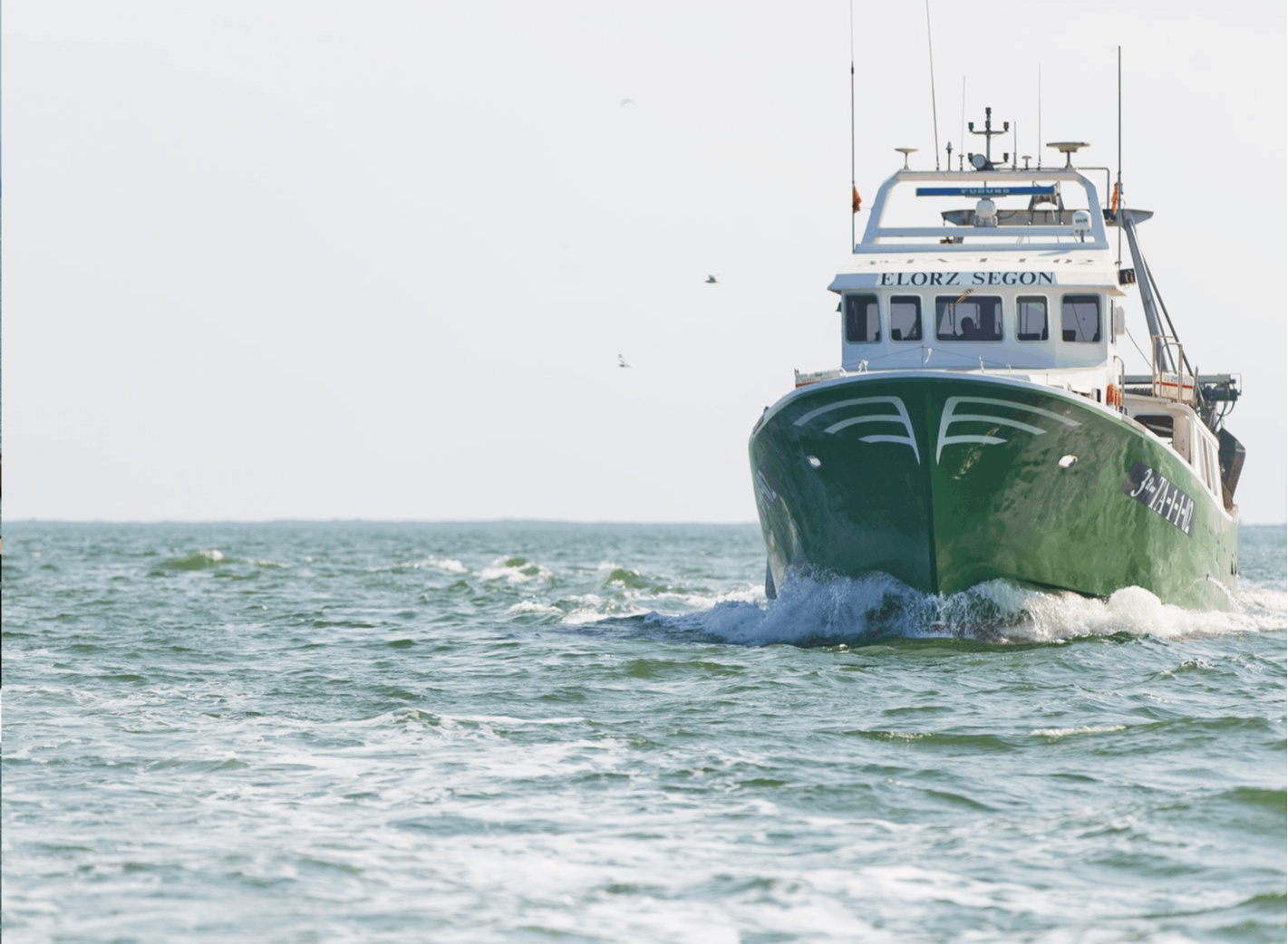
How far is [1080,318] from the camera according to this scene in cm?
2131

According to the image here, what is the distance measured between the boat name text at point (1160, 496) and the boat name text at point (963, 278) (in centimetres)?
307

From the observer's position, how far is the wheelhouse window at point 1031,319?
21188mm

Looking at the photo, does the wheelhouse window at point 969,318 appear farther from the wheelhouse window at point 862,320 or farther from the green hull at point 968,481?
the green hull at point 968,481

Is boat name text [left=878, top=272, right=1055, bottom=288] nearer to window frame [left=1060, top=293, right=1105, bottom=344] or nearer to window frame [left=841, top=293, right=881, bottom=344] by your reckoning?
window frame [left=841, top=293, right=881, bottom=344]

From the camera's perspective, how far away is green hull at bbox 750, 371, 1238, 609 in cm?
1789

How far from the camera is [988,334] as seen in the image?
21281 millimetres

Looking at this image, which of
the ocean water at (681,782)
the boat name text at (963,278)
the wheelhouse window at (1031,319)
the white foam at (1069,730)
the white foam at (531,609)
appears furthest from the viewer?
the white foam at (531,609)

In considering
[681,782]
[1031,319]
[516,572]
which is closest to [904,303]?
[1031,319]

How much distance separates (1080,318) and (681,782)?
1244 cm

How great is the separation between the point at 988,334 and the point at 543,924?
15.0m

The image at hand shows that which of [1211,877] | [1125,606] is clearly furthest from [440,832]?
[1125,606]

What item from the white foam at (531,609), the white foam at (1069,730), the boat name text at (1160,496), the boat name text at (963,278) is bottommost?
the white foam at (531,609)

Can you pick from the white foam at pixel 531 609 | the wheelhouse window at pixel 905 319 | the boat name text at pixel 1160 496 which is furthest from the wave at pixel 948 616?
the white foam at pixel 531 609

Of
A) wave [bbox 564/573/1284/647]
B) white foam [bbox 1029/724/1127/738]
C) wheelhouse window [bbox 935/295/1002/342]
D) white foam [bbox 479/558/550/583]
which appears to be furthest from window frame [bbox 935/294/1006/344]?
white foam [bbox 479/558/550/583]
